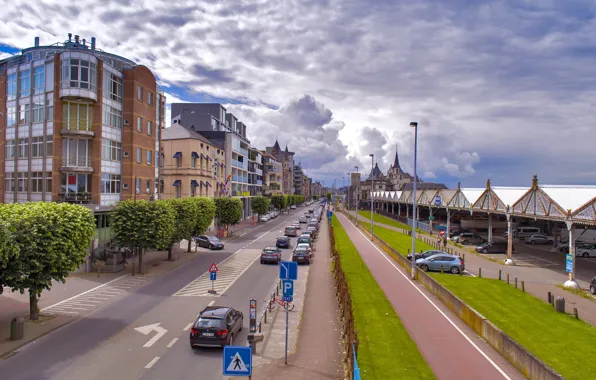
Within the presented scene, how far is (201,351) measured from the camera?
16766mm

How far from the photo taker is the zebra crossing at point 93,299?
73.9ft

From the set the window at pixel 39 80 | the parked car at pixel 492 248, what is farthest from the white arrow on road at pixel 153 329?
the parked car at pixel 492 248

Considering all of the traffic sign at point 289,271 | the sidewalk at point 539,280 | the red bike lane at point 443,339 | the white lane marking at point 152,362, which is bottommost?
the sidewalk at point 539,280

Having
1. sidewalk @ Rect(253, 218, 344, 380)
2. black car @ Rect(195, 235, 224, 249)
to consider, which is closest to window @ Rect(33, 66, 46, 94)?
black car @ Rect(195, 235, 224, 249)

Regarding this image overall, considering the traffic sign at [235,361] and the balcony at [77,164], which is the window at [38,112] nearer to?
the balcony at [77,164]

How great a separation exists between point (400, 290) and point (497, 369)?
41.7ft

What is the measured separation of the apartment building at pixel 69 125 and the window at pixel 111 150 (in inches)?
3.3

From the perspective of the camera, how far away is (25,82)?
1411 inches

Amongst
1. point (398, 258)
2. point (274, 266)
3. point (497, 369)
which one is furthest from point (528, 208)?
point (497, 369)

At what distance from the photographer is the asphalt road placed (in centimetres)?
1465

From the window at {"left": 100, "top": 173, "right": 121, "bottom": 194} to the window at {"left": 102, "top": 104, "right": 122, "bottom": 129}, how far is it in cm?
437

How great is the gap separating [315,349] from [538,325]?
11.2 metres

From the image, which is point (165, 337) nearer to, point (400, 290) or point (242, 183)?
point (400, 290)

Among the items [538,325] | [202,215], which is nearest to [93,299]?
[202,215]
